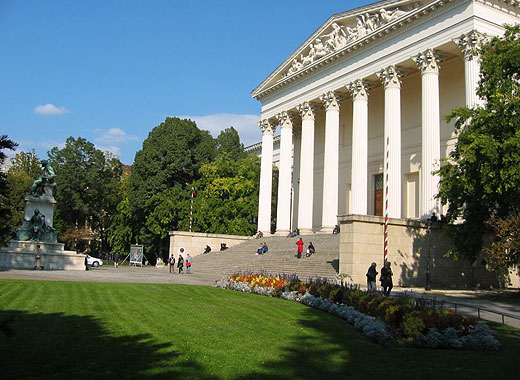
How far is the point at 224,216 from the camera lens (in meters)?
56.3

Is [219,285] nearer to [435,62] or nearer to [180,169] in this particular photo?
[435,62]

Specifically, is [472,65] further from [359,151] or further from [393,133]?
[359,151]

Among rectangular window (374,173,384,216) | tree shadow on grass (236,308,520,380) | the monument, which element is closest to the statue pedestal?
the monument

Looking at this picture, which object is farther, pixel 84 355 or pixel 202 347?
pixel 202 347

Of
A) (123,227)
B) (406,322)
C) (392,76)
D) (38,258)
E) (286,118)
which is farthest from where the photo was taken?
(123,227)

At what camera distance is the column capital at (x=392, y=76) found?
3922cm

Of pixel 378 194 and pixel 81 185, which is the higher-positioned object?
pixel 81 185

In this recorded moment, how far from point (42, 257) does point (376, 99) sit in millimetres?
32105

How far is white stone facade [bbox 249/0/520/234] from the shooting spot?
34500 millimetres

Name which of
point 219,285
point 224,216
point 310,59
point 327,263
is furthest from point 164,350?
point 224,216

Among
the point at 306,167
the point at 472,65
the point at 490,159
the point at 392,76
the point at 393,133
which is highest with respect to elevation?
the point at 392,76

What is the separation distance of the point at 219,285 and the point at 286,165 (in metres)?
28.8

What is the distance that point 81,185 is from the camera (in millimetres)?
69062

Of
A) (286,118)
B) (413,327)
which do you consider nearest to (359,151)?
(286,118)
